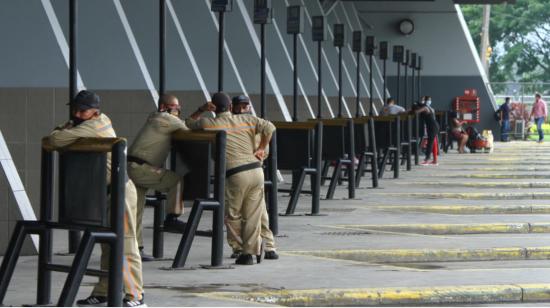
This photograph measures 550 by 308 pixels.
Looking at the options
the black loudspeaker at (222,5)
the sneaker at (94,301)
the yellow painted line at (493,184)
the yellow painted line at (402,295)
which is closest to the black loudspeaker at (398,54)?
the yellow painted line at (493,184)

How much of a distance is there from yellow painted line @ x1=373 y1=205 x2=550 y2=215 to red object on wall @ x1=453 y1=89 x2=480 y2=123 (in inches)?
1314

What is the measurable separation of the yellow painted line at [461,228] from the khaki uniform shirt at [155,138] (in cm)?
542

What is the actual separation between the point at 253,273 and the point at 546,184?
52.4 ft

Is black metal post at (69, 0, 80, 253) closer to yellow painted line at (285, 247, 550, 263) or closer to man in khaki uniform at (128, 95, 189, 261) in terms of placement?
man in khaki uniform at (128, 95, 189, 261)

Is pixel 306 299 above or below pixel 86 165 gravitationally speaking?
below

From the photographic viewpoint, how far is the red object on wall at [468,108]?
56.6m

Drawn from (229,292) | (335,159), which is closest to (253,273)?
(229,292)

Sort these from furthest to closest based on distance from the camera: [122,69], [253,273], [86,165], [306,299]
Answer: [122,69]
[253,273]
[306,299]
[86,165]

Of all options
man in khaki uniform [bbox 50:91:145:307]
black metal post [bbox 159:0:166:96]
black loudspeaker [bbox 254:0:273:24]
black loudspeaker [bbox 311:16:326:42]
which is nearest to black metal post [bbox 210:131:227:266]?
man in khaki uniform [bbox 50:91:145:307]

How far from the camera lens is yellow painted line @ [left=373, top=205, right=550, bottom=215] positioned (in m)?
23.0

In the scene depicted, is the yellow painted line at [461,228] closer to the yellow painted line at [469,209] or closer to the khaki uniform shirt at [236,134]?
the yellow painted line at [469,209]

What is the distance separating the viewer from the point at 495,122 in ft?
196

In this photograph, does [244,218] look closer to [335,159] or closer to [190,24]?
[335,159]

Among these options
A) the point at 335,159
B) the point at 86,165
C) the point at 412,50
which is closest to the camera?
the point at 86,165
